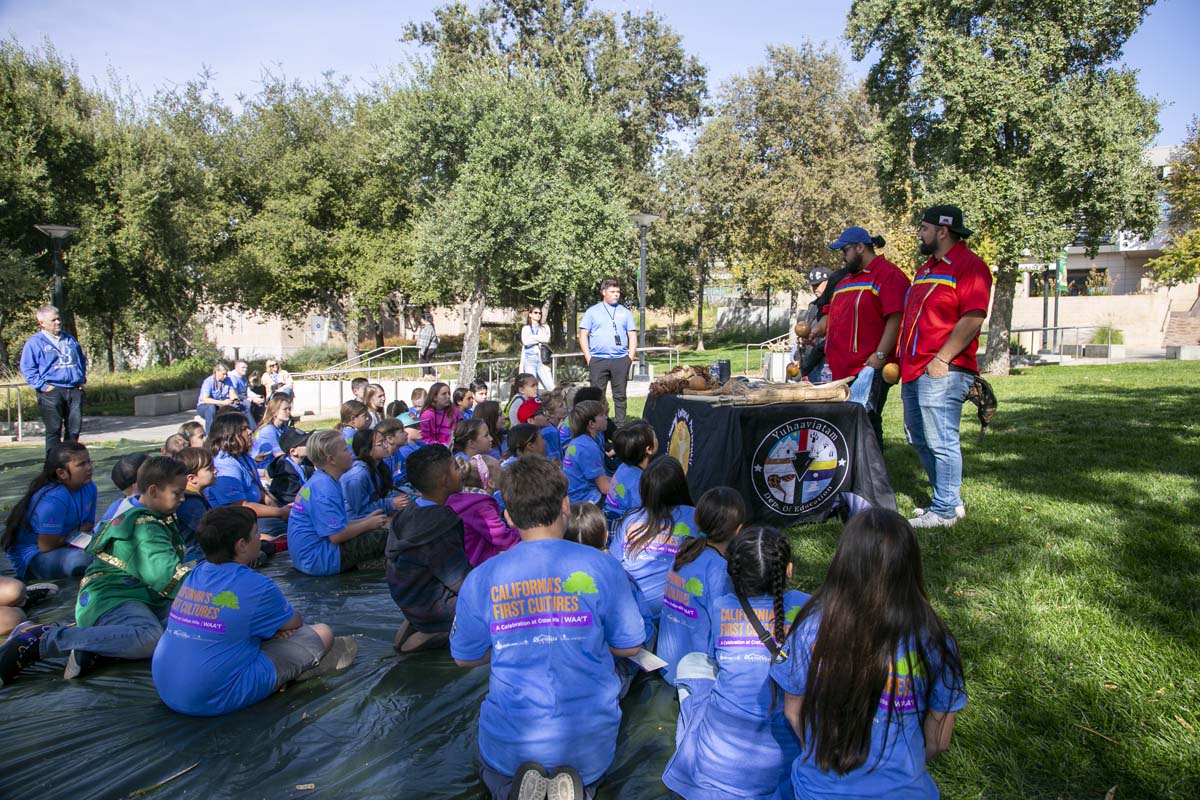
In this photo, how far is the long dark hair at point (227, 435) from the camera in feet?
19.2

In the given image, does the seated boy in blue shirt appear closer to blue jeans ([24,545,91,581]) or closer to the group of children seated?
the group of children seated

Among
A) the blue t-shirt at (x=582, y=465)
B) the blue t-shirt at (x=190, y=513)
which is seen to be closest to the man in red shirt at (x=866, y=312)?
the blue t-shirt at (x=582, y=465)

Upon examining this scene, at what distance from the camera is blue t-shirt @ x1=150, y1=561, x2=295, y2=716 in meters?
3.23

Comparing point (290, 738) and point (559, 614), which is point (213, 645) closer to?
point (290, 738)

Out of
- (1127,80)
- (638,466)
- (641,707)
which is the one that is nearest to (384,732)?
(641,707)

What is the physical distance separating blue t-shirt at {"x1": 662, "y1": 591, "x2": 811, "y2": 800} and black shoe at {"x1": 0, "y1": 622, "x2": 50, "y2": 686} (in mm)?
3313

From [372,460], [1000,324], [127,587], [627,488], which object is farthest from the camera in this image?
[1000,324]

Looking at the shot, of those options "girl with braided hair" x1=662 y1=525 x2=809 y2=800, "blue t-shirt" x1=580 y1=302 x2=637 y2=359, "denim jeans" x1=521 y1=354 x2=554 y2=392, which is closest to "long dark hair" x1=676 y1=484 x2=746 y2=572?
"girl with braided hair" x1=662 y1=525 x2=809 y2=800

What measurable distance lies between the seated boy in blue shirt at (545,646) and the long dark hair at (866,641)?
75 centimetres

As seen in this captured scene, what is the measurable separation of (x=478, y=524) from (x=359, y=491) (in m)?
2.13

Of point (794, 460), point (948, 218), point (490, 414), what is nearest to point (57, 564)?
point (490, 414)

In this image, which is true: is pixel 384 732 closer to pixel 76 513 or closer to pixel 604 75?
pixel 76 513

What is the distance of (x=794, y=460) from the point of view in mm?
5363

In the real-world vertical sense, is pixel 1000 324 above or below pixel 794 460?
above
